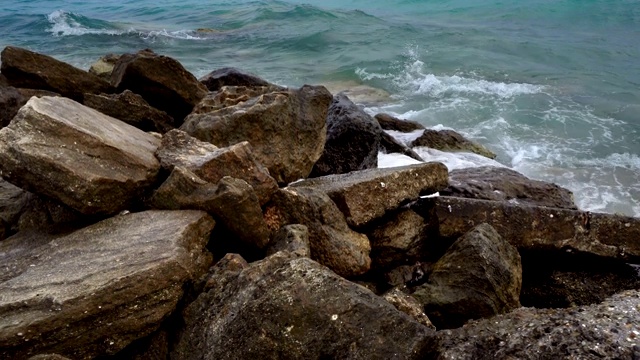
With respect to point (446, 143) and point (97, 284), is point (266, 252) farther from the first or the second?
point (446, 143)

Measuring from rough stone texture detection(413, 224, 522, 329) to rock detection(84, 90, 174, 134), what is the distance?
3965 mm

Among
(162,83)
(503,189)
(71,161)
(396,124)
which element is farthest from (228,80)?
(71,161)

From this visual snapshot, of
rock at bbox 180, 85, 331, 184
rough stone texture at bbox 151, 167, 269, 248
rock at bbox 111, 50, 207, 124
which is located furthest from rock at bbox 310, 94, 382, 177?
rough stone texture at bbox 151, 167, 269, 248

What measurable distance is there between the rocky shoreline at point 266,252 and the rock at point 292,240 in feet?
0.06

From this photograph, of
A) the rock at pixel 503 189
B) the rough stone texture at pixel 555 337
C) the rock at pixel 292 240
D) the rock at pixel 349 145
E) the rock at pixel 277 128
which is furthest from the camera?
the rock at pixel 349 145

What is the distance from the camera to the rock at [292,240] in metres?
3.83

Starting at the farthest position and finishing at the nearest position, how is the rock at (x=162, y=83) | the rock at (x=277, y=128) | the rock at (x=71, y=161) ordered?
the rock at (x=162, y=83), the rock at (x=277, y=128), the rock at (x=71, y=161)

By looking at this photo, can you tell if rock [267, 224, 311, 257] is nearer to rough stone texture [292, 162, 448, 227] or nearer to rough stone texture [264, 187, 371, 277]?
rough stone texture [264, 187, 371, 277]

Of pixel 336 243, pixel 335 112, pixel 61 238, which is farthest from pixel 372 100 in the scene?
pixel 61 238

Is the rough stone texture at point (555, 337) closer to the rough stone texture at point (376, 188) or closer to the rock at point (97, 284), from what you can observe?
the rock at point (97, 284)

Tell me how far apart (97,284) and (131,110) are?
3789mm

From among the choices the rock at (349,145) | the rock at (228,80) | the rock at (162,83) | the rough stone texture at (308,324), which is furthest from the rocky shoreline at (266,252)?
the rock at (228,80)

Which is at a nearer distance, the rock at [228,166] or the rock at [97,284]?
the rock at [97,284]

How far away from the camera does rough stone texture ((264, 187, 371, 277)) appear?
14.2 ft
